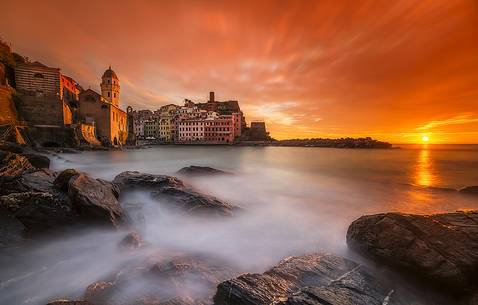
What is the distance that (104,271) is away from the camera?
186 inches

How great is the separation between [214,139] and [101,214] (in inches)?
3313

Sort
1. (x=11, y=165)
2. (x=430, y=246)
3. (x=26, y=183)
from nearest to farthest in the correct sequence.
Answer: (x=430, y=246) < (x=26, y=183) < (x=11, y=165)

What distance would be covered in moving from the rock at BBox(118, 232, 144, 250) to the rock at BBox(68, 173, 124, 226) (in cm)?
95

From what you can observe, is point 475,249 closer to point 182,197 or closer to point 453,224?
point 453,224

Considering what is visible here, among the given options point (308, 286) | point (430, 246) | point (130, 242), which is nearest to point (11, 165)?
point (130, 242)

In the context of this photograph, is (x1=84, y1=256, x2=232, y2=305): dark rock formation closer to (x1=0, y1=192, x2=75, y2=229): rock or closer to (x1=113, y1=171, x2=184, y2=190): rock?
(x1=0, y1=192, x2=75, y2=229): rock

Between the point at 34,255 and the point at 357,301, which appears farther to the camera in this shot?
the point at 34,255

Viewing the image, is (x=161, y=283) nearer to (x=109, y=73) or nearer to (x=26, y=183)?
(x=26, y=183)

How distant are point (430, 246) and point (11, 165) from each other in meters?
12.4

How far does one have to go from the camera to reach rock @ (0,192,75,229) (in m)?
5.68

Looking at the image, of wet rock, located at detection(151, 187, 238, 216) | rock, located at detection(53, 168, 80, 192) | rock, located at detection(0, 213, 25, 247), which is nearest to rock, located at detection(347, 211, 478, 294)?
wet rock, located at detection(151, 187, 238, 216)

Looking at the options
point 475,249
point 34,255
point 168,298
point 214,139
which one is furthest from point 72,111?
point 475,249

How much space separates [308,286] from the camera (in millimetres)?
3641

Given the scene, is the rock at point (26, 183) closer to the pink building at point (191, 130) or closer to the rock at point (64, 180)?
the rock at point (64, 180)
